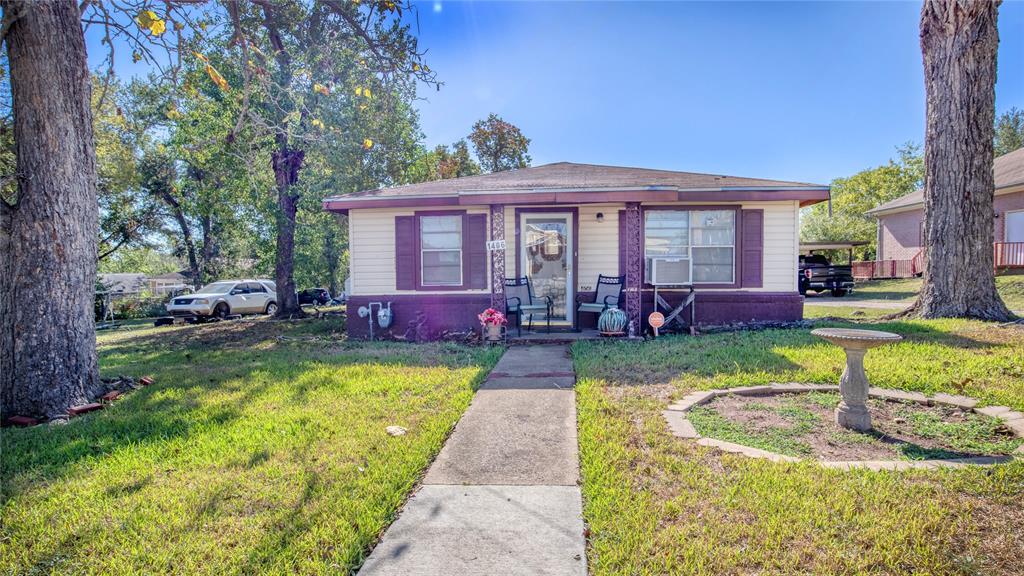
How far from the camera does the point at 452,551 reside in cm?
207

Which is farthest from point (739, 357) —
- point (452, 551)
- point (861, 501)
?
point (452, 551)

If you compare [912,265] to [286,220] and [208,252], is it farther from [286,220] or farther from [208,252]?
[208,252]

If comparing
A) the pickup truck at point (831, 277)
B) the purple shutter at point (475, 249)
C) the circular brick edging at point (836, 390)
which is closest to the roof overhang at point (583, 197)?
the purple shutter at point (475, 249)

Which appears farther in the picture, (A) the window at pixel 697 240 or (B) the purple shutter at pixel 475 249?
(B) the purple shutter at pixel 475 249

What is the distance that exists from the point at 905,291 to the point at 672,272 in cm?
1366

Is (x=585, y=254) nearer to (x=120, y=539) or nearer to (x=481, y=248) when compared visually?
(x=481, y=248)

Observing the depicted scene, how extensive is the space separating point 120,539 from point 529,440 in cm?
228

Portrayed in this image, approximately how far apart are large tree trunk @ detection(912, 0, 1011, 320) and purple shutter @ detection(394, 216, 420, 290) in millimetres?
9001

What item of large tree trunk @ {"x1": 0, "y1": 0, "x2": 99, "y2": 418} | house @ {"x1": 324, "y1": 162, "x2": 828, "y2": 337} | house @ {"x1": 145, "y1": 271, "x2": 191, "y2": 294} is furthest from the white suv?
house @ {"x1": 145, "y1": 271, "x2": 191, "y2": 294}

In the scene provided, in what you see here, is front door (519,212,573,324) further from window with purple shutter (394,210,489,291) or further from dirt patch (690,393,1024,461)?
dirt patch (690,393,1024,461)

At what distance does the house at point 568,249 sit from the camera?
326 inches

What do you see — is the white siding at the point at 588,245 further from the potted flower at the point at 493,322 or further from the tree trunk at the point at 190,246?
the tree trunk at the point at 190,246

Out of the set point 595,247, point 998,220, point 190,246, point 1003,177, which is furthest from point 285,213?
point 1003,177

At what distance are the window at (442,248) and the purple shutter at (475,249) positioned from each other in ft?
0.51
